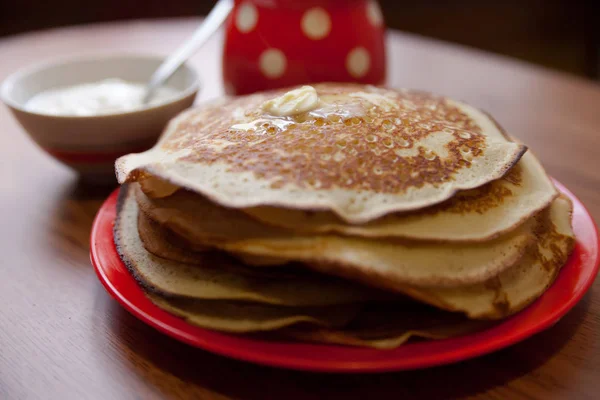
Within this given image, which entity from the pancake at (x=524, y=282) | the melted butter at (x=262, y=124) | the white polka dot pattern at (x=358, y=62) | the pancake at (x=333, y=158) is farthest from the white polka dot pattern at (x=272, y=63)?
the pancake at (x=524, y=282)

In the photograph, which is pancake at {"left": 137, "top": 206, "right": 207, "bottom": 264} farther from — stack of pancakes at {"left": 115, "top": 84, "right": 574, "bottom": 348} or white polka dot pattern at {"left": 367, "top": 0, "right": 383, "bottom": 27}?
white polka dot pattern at {"left": 367, "top": 0, "right": 383, "bottom": 27}

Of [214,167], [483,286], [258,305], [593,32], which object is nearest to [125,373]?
[258,305]

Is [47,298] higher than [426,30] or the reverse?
higher

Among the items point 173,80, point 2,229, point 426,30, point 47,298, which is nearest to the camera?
point 47,298

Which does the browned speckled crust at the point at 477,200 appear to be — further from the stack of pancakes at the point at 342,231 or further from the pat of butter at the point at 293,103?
the pat of butter at the point at 293,103

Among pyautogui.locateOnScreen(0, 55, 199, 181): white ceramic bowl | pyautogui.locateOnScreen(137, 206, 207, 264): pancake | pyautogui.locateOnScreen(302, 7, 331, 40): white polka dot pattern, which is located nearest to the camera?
pyautogui.locateOnScreen(137, 206, 207, 264): pancake

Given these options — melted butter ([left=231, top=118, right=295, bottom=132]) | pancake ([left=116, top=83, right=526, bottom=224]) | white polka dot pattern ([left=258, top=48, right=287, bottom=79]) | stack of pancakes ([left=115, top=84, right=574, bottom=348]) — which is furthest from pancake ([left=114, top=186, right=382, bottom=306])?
white polka dot pattern ([left=258, top=48, right=287, bottom=79])

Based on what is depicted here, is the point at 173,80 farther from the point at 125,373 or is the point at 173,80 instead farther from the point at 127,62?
the point at 125,373

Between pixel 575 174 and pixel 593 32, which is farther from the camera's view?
pixel 593 32

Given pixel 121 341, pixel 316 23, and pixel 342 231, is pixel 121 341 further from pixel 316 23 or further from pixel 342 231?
pixel 316 23
